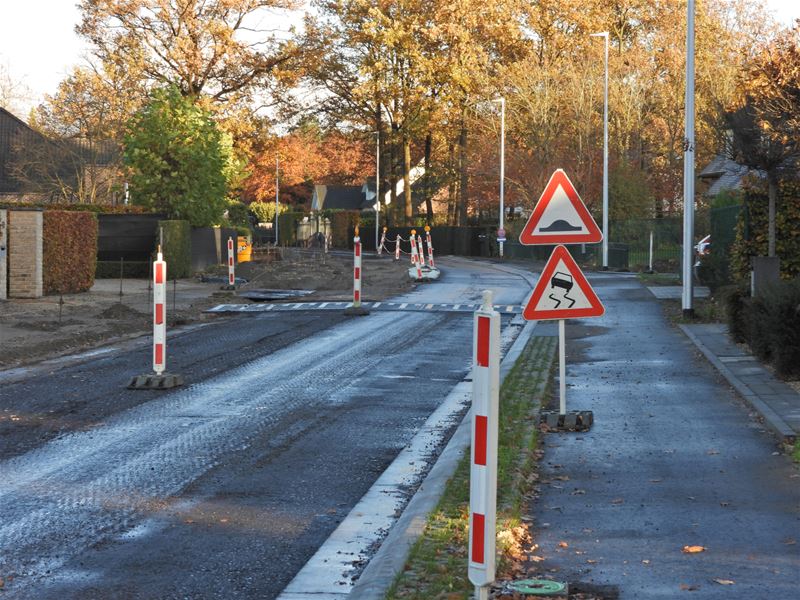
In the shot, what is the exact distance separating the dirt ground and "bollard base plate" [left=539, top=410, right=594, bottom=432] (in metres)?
8.03

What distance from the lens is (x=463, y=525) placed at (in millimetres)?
6574

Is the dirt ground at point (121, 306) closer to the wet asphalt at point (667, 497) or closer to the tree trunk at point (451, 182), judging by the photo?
the wet asphalt at point (667, 497)

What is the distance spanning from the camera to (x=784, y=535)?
21.5ft

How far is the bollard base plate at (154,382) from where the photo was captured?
13031 mm

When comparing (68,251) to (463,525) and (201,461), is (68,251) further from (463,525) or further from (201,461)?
(463,525)

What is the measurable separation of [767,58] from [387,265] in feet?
105

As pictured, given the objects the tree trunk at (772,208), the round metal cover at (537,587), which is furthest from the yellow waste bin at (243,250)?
the round metal cover at (537,587)

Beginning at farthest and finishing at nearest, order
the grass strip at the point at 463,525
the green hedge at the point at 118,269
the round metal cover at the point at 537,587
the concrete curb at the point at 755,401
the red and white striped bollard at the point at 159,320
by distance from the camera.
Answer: the green hedge at the point at 118,269
the red and white striped bollard at the point at 159,320
the concrete curb at the point at 755,401
the grass strip at the point at 463,525
the round metal cover at the point at 537,587

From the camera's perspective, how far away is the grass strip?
5.45 meters

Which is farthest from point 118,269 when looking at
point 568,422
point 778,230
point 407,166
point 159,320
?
point 407,166

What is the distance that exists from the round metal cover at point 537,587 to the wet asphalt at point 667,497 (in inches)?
8.0

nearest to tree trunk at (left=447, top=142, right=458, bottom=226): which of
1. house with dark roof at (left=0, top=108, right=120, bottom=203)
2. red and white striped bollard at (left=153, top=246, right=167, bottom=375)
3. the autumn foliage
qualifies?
the autumn foliage

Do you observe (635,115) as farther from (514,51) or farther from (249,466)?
(249,466)

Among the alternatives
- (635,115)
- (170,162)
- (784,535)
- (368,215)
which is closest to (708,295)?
(170,162)
